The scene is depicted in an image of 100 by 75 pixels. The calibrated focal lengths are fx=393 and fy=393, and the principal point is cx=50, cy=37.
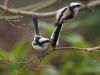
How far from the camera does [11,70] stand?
3.13m

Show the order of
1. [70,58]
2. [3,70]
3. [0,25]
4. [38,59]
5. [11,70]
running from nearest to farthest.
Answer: [38,59] < [11,70] < [3,70] < [70,58] < [0,25]

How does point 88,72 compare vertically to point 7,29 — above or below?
above

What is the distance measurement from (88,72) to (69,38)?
442 mm

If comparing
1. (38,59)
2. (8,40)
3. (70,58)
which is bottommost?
(8,40)

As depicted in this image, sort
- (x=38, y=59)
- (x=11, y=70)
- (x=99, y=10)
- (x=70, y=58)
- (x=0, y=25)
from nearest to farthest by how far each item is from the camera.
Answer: (x=38, y=59) < (x=11, y=70) < (x=70, y=58) < (x=99, y=10) < (x=0, y=25)

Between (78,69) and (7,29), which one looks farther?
(7,29)

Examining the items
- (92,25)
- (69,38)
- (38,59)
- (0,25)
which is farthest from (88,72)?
(0,25)

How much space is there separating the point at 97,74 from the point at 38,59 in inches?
65.5

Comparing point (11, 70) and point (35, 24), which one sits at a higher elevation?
point (35, 24)

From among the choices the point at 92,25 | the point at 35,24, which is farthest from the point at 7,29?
the point at 35,24

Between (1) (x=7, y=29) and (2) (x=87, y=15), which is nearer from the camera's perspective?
(2) (x=87, y=15)

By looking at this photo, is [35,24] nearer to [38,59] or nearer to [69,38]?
[38,59]

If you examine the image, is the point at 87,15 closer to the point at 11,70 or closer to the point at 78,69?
the point at 78,69

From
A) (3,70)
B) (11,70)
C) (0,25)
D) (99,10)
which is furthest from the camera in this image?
(0,25)
